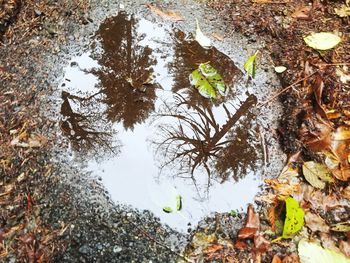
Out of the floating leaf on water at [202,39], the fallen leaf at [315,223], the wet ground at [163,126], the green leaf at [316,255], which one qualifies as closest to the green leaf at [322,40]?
the wet ground at [163,126]

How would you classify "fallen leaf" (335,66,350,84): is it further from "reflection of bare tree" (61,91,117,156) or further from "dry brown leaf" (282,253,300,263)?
"reflection of bare tree" (61,91,117,156)

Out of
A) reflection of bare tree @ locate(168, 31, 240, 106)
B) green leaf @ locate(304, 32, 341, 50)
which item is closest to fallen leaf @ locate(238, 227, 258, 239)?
reflection of bare tree @ locate(168, 31, 240, 106)

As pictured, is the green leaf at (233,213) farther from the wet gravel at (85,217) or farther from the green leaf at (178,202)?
the green leaf at (178,202)

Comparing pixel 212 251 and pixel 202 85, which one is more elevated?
pixel 202 85

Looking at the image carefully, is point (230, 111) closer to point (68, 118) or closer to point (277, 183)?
point (277, 183)

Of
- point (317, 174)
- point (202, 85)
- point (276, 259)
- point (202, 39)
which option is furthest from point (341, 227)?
point (202, 39)

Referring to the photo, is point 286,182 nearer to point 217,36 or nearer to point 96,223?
point 96,223
